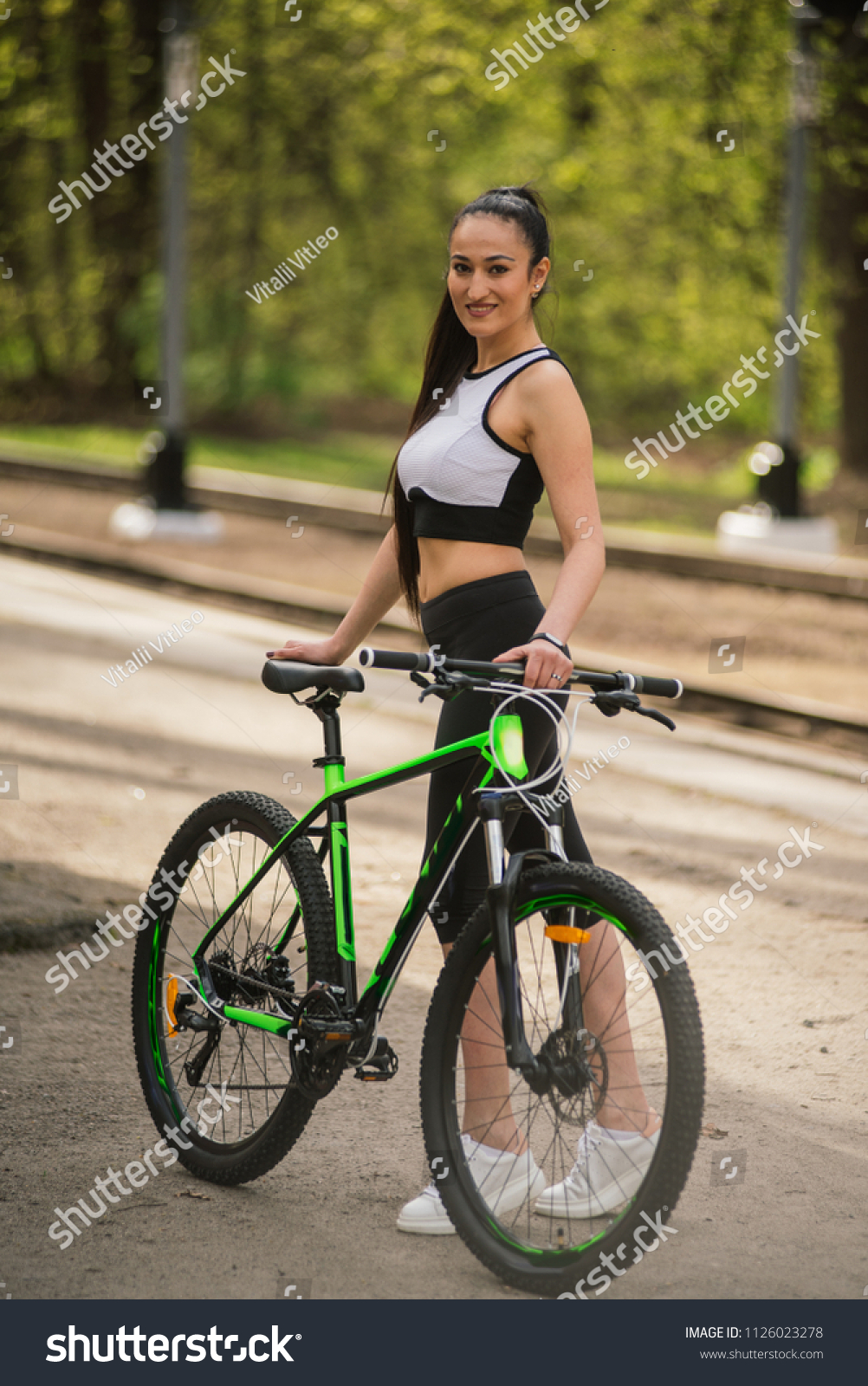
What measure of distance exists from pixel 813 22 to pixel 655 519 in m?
5.91

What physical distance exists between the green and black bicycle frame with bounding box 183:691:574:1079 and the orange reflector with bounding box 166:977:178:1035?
0.33 feet

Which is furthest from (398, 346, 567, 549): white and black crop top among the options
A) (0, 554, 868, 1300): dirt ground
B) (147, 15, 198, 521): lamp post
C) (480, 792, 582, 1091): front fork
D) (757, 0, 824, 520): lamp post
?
(147, 15, 198, 521): lamp post

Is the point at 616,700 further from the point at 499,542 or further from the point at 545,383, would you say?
the point at 545,383

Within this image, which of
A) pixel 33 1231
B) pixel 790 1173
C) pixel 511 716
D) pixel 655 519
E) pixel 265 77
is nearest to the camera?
pixel 511 716

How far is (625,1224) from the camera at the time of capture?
9.32ft

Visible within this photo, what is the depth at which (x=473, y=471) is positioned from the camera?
10.5 feet

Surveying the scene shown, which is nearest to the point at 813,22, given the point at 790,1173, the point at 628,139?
the point at 628,139

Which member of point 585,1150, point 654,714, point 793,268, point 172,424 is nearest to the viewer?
point 654,714

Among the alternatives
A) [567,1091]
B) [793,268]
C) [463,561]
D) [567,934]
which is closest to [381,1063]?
[567,1091]

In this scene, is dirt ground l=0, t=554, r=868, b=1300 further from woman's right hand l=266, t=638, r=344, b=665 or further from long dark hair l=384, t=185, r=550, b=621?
long dark hair l=384, t=185, r=550, b=621

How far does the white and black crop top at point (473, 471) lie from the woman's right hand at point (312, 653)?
1.10 ft

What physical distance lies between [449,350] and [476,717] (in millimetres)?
752

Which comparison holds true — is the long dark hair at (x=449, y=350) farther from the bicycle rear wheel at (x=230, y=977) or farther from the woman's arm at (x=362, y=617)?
the bicycle rear wheel at (x=230, y=977)

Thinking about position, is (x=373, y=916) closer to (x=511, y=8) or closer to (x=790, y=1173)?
(x=790, y=1173)
